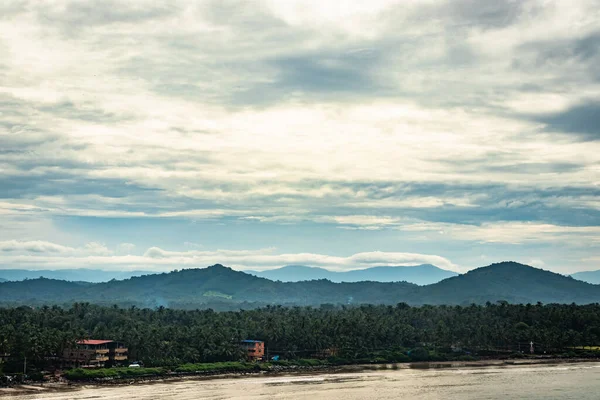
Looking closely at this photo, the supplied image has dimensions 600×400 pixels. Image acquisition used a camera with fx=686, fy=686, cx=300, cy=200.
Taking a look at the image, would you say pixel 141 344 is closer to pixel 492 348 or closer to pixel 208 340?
pixel 208 340

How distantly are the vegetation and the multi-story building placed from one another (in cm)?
260

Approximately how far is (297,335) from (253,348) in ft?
35.6

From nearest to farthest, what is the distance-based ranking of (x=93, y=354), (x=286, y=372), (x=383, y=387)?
(x=383, y=387) → (x=93, y=354) → (x=286, y=372)

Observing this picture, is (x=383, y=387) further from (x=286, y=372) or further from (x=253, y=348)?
(x=253, y=348)

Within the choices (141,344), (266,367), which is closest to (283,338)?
(266,367)

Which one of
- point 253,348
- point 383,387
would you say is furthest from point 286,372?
point 383,387

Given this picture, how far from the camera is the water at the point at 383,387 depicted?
9612cm

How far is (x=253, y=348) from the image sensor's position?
143 meters

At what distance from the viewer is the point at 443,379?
11906cm

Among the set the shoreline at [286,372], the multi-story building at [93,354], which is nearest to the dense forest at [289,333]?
the multi-story building at [93,354]

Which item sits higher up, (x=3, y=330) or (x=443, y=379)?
(x=3, y=330)

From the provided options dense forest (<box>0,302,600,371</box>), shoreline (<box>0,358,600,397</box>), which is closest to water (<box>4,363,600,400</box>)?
shoreline (<box>0,358,600,397</box>)

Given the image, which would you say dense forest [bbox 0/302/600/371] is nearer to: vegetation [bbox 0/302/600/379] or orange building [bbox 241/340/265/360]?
vegetation [bbox 0/302/600/379]

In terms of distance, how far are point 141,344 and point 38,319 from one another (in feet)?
124
